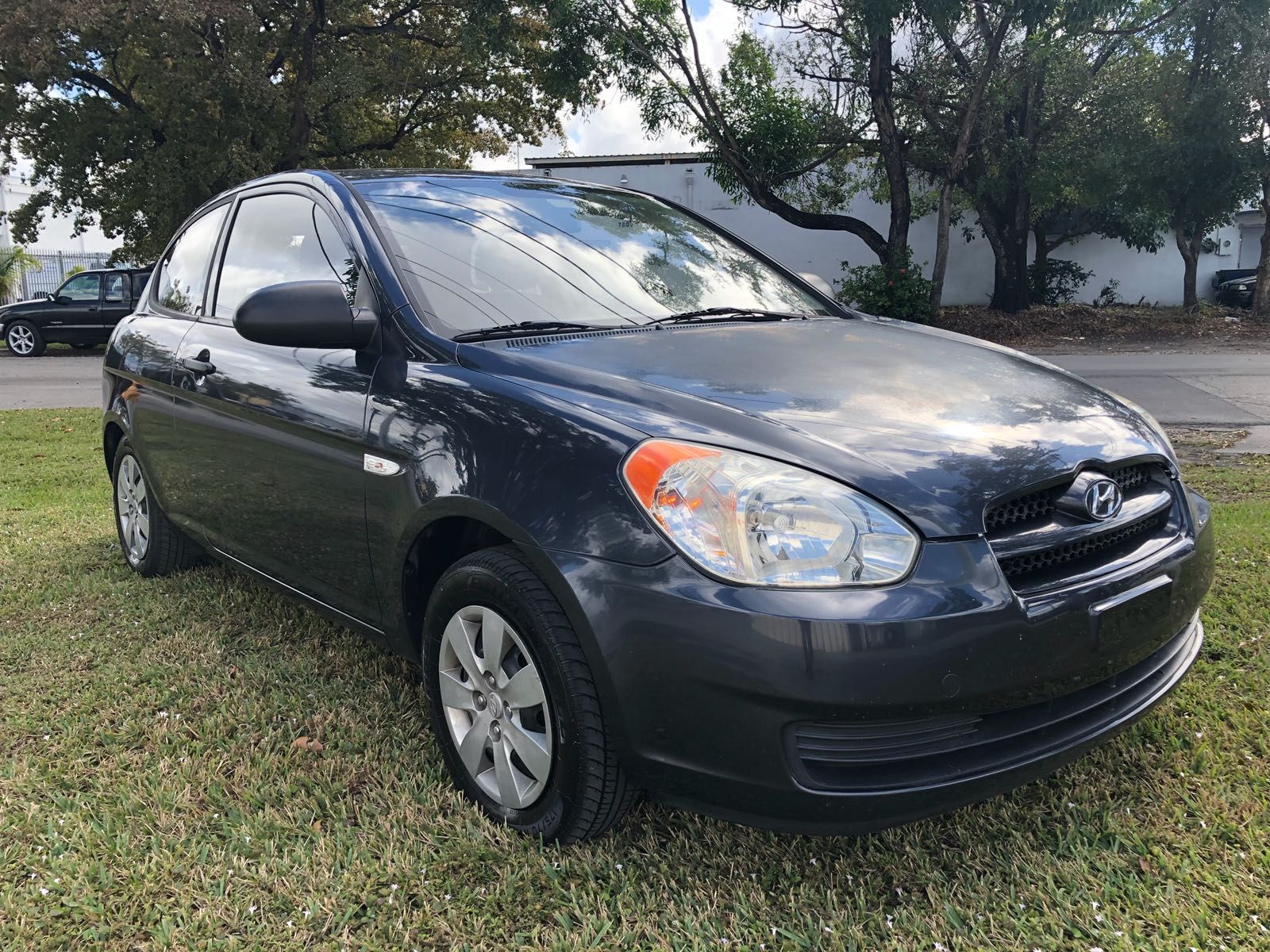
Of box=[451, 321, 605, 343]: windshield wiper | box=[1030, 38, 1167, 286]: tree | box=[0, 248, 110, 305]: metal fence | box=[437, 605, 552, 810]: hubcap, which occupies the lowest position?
box=[437, 605, 552, 810]: hubcap

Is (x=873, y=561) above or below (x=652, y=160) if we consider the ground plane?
below

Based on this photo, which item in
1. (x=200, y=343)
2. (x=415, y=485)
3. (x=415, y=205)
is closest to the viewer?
(x=415, y=485)

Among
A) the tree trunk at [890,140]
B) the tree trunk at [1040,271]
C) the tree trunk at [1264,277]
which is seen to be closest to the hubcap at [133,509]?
the tree trunk at [890,140]

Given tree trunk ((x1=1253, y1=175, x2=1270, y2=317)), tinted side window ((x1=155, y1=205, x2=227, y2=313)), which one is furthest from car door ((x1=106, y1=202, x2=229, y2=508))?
tree trunk ((x1=1253, y1=175, x2=1270, y2=317))

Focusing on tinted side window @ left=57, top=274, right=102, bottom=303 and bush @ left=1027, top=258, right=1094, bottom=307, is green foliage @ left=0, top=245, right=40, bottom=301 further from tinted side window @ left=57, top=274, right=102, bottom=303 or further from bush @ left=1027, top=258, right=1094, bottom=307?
bush @ left=1027, top=258, right=1094, bottom=307

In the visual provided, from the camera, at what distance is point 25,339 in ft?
60.9

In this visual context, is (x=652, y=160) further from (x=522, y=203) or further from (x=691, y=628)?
(x=691, y=628)

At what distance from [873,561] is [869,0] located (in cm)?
1323

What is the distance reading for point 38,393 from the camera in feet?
40.9

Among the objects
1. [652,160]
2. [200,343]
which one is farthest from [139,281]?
[200,343]

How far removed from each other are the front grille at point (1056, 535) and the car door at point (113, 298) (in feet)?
64.5

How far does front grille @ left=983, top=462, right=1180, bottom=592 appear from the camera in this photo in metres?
1.93

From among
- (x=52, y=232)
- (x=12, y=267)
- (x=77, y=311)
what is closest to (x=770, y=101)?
(x=77, y=311)

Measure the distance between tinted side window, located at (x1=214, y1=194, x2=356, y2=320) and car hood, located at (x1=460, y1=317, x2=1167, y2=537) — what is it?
83cm
